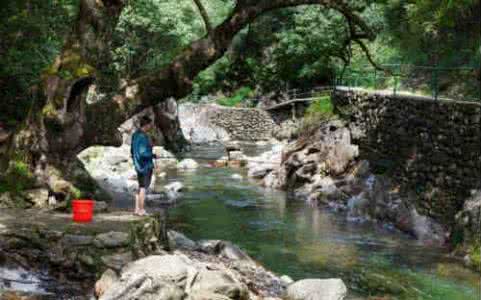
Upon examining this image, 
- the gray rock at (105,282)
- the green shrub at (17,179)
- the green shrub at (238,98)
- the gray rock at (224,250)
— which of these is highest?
the green shrub at (238,98)

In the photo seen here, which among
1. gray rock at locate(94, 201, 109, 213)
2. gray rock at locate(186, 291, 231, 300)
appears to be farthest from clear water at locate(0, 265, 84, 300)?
gray rock at locate(94, 201, 109, 213)

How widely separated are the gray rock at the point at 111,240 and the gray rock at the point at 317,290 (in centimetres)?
238

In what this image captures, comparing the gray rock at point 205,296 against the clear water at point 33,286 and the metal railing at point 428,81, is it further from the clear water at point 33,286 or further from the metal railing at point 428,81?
the metal railing at point 428,81

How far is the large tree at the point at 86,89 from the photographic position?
11.0 meters

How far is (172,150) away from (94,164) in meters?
7.97

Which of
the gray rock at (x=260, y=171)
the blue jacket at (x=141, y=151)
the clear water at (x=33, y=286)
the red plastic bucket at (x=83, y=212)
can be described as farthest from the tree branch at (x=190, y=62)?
the gray rock at (x=260, y=171)

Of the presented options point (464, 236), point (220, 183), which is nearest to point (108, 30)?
point (464, 236)

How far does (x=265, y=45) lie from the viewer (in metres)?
43.0

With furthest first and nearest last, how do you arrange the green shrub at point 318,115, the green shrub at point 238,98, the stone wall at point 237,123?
the green shrub at point 238,98, the stone wall at point 237,123, the green shrub at point 318,115

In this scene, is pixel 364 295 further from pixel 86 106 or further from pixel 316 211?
pixel 316 211

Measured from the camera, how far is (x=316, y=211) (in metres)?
18.1

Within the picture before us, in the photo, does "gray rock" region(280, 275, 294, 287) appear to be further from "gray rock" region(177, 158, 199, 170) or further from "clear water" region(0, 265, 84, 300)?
"gray rock" region(177, 158, 199, 170)

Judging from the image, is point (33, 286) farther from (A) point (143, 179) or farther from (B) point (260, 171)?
(B) point (260, 171)

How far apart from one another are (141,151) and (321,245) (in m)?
5.18
